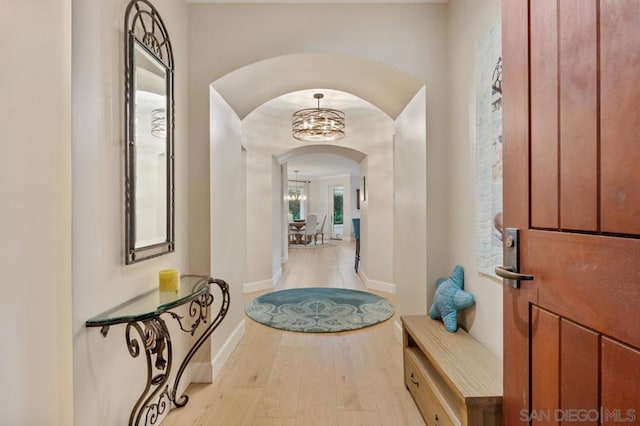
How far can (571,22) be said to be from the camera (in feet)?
2.86

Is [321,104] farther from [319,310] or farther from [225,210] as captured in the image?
[319,310]

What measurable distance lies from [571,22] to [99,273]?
6.25ft

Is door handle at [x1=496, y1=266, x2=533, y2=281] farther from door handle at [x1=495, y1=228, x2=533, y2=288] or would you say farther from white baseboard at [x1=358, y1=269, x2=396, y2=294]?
white baseboard at [x1=358, y1=269, x2=396, y2=294]

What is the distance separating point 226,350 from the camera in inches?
102

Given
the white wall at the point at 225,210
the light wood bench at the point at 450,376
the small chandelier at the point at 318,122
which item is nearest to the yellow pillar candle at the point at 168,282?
the white wall at the point at 225,210

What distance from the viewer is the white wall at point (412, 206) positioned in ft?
7.89

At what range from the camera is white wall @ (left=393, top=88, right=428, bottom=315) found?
7.89 feet

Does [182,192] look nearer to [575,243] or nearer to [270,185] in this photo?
[575,243]

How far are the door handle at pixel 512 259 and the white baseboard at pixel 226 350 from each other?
6.78ft

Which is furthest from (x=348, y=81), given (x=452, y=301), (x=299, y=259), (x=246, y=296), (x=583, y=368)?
(x=299, y=259)

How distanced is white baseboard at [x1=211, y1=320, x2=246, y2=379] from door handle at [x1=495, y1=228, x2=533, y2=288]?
207cm

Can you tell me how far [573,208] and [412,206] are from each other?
183cm

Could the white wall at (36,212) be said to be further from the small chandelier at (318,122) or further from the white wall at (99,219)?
the small chandelier at (318,122)

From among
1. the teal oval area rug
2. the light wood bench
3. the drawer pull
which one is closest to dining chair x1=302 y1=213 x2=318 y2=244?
the teal oval area rug
